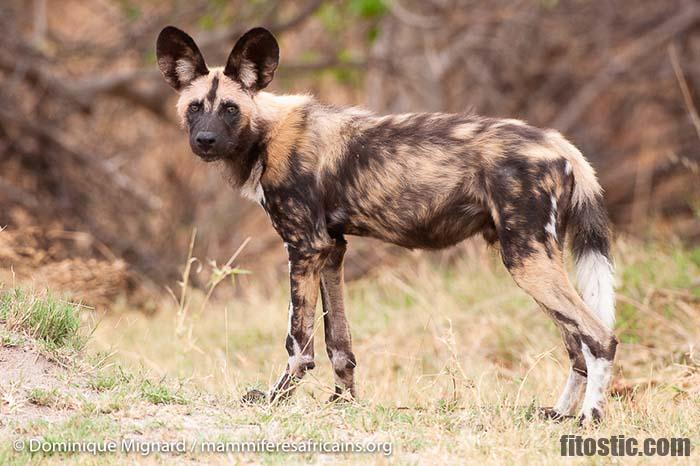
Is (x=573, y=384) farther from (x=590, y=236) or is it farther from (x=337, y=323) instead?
(x=337, y=323)

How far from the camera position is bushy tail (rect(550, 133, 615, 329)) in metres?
4.18

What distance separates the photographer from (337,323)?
4.68 m

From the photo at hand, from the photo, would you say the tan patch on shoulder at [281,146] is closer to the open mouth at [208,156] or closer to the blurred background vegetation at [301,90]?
the open mouth at [208,156]

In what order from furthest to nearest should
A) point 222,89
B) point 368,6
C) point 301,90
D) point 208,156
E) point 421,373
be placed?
point 301,90 → point 368,6 → point 421,373 → point 222,89 → point 208,156

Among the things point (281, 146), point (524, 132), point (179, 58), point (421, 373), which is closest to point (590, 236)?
point (524, 132)

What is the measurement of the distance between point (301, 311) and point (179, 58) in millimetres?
1295

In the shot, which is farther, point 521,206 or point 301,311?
point 301,311

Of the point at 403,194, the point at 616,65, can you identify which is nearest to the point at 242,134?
the point at 403,194

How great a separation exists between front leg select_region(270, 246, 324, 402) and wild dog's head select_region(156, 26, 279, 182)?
0.49m

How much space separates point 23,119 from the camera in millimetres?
9016

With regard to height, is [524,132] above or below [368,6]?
below

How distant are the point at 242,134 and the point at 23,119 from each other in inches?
204

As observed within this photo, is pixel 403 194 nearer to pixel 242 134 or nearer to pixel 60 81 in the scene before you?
pixel 242 134

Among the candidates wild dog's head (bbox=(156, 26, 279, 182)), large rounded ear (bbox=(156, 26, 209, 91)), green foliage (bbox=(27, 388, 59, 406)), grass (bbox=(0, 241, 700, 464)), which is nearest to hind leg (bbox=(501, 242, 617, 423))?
grass (bbox=(0, 241, 700, 464))
